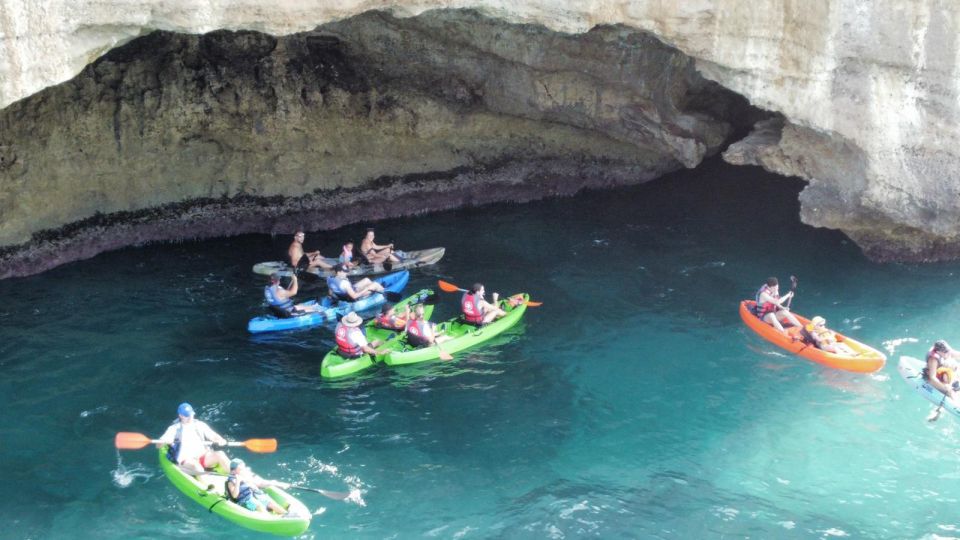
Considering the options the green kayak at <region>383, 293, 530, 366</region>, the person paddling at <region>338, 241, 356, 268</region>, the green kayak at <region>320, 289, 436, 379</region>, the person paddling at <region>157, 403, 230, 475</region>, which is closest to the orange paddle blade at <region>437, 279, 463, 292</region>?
the green kayak at <region>320, 289, 436, 379</region>

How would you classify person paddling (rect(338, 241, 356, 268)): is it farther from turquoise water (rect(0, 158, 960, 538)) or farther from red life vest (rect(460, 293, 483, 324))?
red life vest (rect(460, 293, 483, 324))

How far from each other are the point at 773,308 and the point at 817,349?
1219 millimetres

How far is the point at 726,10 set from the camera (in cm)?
1497

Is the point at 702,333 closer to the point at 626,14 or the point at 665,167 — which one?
the point at 626,14

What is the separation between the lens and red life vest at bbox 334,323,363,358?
15.3m

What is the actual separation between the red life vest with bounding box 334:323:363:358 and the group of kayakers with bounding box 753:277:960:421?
7021mm

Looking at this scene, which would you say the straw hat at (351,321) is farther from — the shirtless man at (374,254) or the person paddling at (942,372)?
the person paddling at (942,372)

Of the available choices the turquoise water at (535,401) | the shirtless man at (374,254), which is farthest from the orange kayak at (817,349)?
the shirtless man at (374,254)

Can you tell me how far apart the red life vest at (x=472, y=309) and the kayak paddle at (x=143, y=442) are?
498 centimetres

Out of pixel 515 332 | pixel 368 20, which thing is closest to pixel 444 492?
pixel 515 332

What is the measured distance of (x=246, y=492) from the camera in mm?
11562

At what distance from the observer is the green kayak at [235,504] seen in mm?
11242

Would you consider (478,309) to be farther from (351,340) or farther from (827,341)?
(827,341)

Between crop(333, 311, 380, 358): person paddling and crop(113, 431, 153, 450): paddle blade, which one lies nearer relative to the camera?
crop(113, 431, 153, 450): paddle blade
